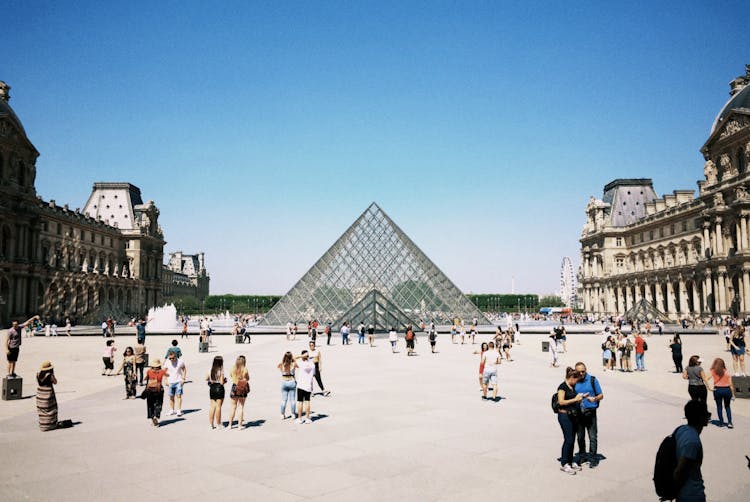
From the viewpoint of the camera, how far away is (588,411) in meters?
6.00

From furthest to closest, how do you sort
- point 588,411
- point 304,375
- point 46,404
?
1. point 304,375
2. point 46,404
3. point 588,411

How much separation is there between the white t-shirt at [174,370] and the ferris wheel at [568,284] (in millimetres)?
108541

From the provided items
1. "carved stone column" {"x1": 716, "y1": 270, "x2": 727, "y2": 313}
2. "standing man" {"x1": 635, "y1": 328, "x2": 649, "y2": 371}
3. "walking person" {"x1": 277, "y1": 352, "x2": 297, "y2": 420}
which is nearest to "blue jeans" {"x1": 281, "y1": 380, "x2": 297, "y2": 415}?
"walking person" {"x1": 277, "y1": 352, "x2": 297, "y2": 420}

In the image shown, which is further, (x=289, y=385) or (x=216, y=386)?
(x=289, y=385)

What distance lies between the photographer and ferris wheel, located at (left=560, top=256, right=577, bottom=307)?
111m

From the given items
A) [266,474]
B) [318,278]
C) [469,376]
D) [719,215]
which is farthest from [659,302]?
[266,474]

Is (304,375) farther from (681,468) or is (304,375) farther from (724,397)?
(724,397)

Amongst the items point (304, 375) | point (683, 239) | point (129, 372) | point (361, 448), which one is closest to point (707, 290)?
point (683, 239)

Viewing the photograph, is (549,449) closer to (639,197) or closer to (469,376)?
(469,376)

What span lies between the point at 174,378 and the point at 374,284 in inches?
1077

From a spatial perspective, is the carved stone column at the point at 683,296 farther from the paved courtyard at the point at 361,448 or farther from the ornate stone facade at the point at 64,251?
the ornate stone facade at the point at 64,251

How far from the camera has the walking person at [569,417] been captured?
557 cm

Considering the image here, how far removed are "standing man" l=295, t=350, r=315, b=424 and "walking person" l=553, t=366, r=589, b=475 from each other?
3661mm

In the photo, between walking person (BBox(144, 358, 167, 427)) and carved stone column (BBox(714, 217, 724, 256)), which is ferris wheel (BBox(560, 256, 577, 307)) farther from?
walking person (BBox(144, 358, 167, 427))
